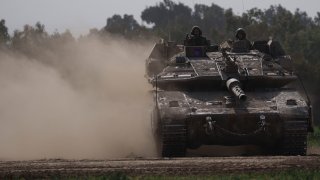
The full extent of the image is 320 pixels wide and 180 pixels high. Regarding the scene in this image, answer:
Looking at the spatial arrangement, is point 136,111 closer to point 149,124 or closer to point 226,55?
point 149,124

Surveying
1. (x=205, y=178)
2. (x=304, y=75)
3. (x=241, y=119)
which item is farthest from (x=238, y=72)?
(x=304, y=75)

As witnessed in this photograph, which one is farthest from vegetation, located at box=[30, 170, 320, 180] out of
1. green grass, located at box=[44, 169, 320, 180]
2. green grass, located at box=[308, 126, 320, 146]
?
green grass, located at box=[308, 126, 320, 146]

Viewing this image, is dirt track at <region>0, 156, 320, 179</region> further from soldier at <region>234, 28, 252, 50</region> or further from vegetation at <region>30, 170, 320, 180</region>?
soldier at <region>234, 28, 252, 50</region>

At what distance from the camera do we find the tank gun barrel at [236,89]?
18.9 m

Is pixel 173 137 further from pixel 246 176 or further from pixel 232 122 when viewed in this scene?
pixel 246 176

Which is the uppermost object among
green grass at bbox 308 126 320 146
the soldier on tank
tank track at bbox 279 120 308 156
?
the soldier on tank

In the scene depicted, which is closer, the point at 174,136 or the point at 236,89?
the point at 174,136

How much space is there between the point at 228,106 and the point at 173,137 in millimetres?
1463

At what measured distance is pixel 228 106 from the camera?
19.1 m

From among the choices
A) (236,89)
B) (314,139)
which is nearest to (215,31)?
(314,139)

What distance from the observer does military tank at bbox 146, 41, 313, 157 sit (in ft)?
61.5

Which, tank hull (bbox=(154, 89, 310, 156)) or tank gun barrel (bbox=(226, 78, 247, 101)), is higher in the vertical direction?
tank gun barrel (bbox=(226, 78, 247, 101))

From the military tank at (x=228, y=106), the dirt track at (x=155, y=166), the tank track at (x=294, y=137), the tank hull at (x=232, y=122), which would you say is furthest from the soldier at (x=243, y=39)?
the dirt track at (x=155, y=166)

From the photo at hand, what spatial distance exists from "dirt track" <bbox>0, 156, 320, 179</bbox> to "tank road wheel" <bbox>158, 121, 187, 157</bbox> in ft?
5.42
